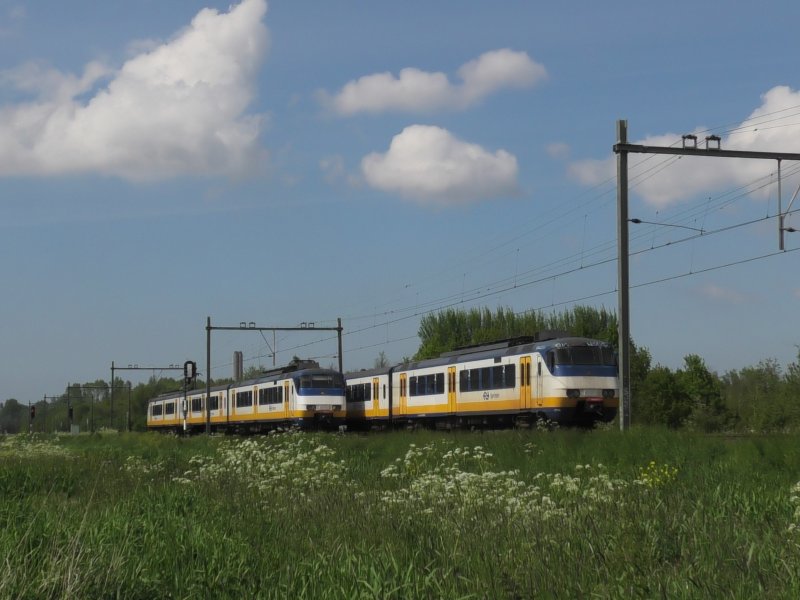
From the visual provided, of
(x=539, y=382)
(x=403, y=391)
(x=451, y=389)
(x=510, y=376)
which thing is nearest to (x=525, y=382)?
(x=539, y=382)

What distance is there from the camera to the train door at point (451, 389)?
3584 cm

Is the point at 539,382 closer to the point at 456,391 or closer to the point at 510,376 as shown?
the point at 510,376

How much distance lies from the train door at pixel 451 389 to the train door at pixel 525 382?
4616mm

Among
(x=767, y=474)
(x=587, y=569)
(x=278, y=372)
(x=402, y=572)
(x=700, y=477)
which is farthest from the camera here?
(x=278, y=372)

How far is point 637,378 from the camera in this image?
226ft

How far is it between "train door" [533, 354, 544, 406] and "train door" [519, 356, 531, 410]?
1.23 feet

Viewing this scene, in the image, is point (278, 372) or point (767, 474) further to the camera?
point (278, 372)

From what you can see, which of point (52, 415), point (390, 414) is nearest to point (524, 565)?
point (390, 414)

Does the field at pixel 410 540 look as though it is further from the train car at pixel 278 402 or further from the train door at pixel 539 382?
the train car at pixel 278 402

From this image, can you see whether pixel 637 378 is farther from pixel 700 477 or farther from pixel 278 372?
pixel 700 477

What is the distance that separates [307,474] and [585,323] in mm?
81975

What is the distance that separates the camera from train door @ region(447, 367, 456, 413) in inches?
1411

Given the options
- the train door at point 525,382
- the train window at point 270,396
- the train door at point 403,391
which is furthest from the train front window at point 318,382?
the train door at point 525,382

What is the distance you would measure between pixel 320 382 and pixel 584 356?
17871mm
